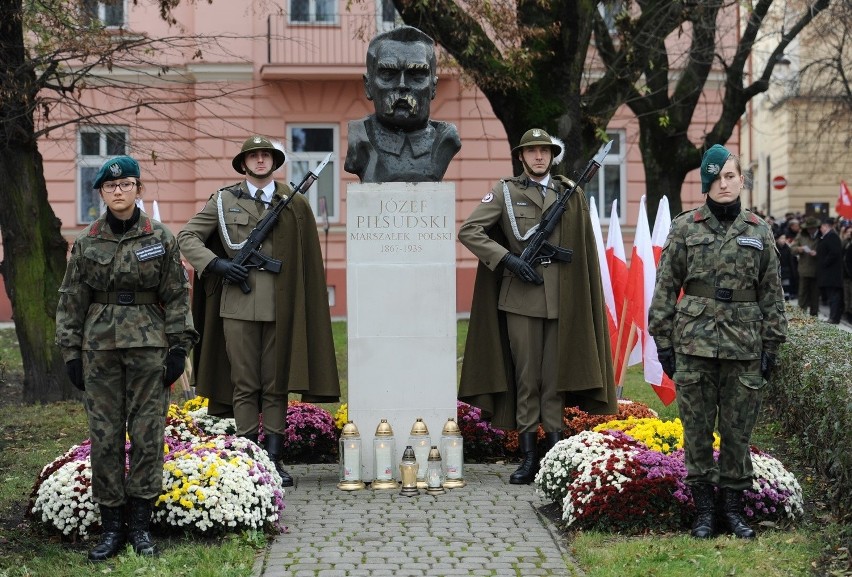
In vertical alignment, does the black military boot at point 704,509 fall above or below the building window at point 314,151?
below

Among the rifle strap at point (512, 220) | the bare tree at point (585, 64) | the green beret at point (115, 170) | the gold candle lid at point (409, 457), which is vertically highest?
the bare tree at point (585, 64)

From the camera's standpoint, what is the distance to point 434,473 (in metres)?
9.20

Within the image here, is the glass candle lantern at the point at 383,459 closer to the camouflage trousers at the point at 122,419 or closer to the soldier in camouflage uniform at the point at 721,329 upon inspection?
the camouflage trousers at the point at 122,419

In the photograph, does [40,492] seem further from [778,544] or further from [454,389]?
[778,544]

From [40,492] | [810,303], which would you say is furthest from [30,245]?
[810,303]

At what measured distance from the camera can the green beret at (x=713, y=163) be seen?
7645 millimetres

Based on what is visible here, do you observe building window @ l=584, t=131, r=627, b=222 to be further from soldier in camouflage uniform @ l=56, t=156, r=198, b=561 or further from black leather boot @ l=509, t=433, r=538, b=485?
soldier in camouflage uniform @ l=56, t=156, r=198, b=561

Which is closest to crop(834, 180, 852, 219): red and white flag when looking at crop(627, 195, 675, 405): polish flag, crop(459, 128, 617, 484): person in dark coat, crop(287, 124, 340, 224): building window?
crop(287, 124, 340, 224): building window

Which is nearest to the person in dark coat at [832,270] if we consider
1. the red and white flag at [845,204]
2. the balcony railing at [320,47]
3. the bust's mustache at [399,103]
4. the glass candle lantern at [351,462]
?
the red and white flag at [845,204]

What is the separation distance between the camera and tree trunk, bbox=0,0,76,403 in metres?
14.7

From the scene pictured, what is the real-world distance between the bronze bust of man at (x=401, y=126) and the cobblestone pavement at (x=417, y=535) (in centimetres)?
217

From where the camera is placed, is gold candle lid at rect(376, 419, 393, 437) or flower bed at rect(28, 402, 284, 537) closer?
flower bed at rect(28, 402, 284, 537)

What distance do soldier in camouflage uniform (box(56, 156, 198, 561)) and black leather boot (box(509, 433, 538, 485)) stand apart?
2909 millimetres

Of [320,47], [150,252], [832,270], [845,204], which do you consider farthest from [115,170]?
[845,204]
